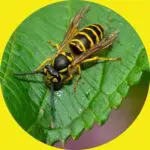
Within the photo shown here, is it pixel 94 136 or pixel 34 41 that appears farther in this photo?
pixel 94 136

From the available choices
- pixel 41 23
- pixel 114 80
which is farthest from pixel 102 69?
pixel 41 23

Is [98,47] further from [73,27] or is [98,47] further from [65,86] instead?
[65,86]

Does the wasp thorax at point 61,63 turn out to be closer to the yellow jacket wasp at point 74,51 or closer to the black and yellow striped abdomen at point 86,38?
the yellow jacket wasp at point 74,51

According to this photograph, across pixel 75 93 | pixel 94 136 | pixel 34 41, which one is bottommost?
pixel 94 136

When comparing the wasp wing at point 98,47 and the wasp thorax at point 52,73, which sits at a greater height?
the wasp wing at point 98,47

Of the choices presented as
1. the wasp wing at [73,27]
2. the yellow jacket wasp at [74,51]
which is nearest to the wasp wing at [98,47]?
the yellow jacket wasp at [74,51]

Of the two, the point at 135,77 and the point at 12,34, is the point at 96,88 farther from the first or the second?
the point at 12,34

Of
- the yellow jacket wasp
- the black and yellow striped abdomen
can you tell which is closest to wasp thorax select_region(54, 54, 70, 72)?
the yellow jacket wasp
